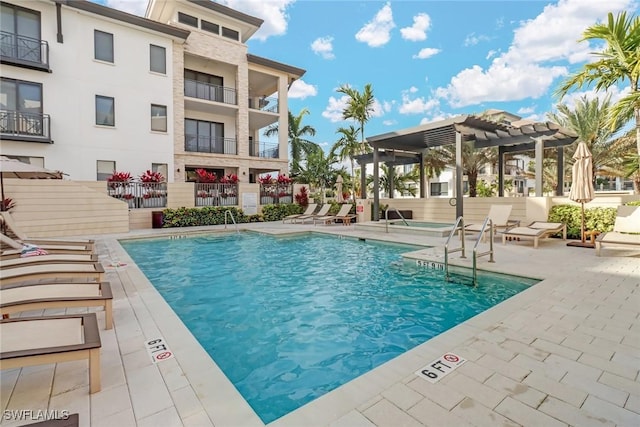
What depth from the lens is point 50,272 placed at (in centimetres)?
419

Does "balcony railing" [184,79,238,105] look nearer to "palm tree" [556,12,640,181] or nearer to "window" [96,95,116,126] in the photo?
"window" [96,95,116,126]

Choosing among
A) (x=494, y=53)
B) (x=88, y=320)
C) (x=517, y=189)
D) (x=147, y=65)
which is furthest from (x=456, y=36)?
(x=88, y=320)

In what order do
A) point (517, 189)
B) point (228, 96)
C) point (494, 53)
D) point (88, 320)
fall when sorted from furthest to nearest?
point (517, 189) < point (494, 53) < point (228, 96) < point (88, 320)

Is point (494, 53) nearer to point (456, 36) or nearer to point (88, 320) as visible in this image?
point (456, 36)

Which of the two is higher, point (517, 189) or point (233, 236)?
point (517, 189)

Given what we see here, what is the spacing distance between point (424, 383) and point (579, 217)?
32.9 feet

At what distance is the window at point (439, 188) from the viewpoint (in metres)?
35.9

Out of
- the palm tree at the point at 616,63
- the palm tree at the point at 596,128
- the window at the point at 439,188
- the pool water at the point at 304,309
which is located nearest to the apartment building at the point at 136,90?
the pool water at the point at 304,309

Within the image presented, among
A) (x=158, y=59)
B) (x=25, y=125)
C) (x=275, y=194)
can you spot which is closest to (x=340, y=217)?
(x=275, y=194)

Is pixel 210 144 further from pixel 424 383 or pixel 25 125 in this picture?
pixel 424 383

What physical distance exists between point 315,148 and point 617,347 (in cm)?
2635

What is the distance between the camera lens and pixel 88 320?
272 centimetres

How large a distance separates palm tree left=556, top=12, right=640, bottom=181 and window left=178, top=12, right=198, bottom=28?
1941cm

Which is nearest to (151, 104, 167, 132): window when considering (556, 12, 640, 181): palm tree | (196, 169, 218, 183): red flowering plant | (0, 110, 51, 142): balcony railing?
(196, 169, 218, 183): red flowering plant
